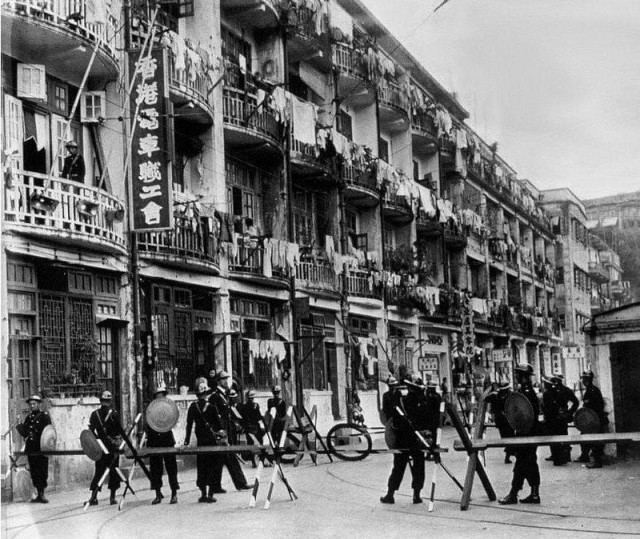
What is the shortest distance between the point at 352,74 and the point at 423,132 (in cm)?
734

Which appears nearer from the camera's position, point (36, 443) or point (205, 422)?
point (205, 422)

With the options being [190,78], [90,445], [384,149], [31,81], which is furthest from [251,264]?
[384,149]

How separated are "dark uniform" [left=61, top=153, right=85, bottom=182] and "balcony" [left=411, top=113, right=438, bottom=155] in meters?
20.9

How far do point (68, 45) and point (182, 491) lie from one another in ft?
26.4

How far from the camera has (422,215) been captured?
1405 inches

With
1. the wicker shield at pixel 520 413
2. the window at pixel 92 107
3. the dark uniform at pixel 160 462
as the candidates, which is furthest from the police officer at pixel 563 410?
the window at pixel 92 107

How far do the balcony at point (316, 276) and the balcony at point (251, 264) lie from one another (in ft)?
6.30

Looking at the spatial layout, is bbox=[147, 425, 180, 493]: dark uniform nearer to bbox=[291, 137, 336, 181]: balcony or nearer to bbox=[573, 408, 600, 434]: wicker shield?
bbox=[573, 408, 600, 434]: wicker shield

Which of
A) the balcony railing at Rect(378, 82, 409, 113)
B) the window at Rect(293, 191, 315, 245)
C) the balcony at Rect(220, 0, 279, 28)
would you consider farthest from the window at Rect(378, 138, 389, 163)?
the balcony at Rect(220, 0, 279, 28)

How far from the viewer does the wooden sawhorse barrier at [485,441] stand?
37.6 ft

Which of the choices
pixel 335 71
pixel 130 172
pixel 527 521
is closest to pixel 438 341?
pixel 335 71

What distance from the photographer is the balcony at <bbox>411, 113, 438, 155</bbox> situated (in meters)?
37.2

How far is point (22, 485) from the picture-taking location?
1436 centimetres

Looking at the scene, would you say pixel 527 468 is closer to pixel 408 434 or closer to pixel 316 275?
pixel 408 434
